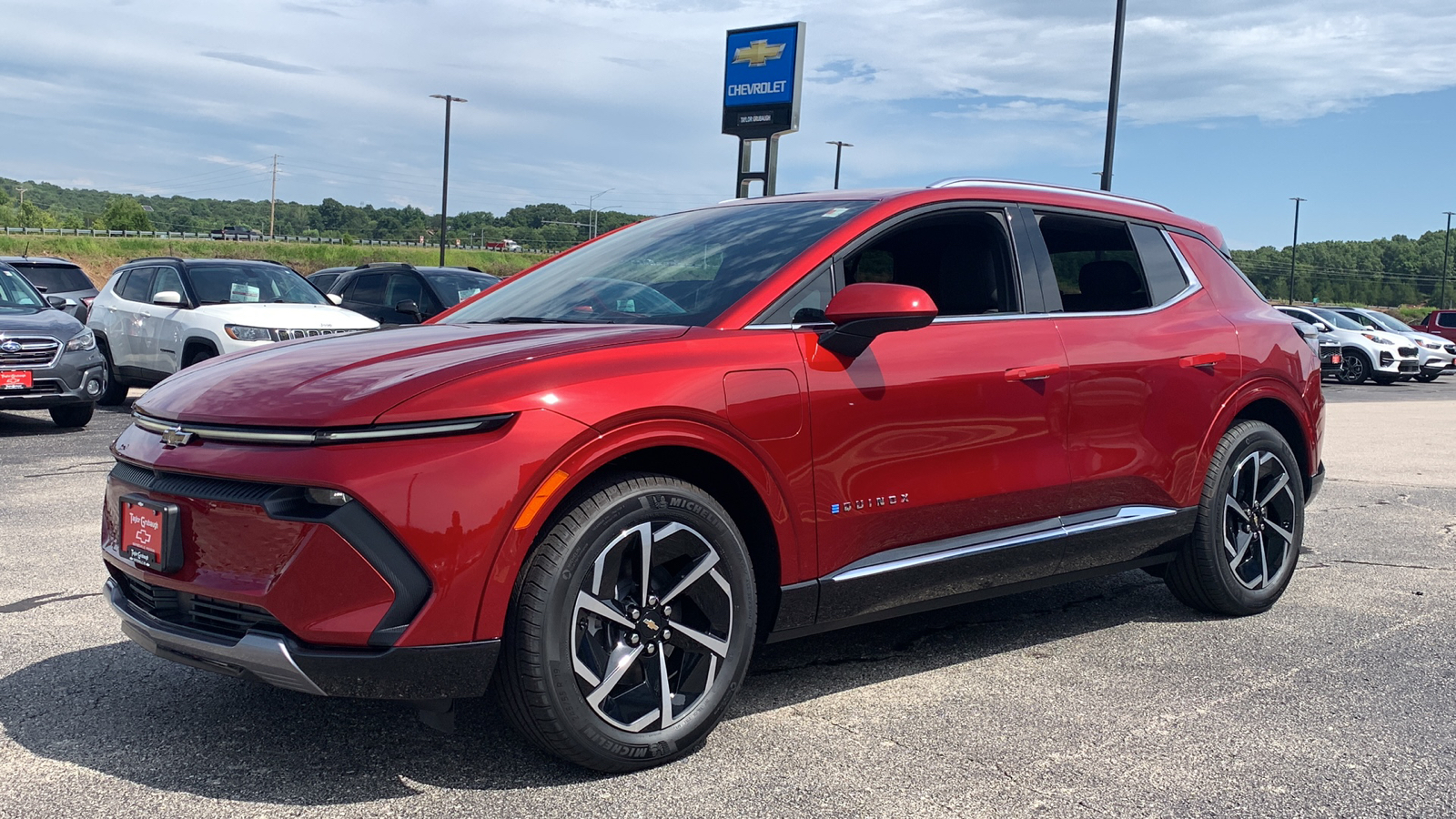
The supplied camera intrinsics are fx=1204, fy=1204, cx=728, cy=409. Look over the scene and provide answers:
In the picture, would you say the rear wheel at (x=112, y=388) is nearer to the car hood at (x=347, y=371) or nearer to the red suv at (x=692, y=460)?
the red suv at (x=692, y=460)

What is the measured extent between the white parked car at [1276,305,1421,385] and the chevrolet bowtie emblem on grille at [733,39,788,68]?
531 inches

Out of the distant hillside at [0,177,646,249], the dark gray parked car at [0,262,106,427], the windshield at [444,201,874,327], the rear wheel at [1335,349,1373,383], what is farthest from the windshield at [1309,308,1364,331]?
the distant hillside at [0,177,646,249]

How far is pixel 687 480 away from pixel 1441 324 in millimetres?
39433

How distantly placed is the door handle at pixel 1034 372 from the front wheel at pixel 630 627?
1.24 meters

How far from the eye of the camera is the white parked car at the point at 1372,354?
27375 mm

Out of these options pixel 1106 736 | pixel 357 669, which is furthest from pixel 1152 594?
pixel 357 669

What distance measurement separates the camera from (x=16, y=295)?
37.9ft

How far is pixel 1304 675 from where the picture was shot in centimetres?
425

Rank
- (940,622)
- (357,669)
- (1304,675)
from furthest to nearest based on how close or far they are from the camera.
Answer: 1. (940,622)
2. (1304,675)
3. (357,669)

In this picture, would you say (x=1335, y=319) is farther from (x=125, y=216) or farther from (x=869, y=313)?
(x=125, y=216)

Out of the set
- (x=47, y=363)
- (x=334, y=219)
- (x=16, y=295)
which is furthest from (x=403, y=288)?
(x=334, y=219)

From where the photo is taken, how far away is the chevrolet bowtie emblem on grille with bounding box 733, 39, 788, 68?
22.3m

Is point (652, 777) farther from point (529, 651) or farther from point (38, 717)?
point (38, 717)

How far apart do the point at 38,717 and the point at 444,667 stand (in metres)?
1.52
